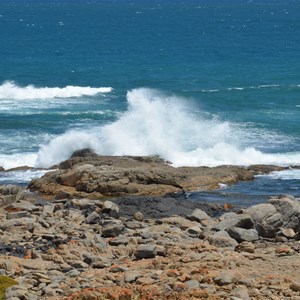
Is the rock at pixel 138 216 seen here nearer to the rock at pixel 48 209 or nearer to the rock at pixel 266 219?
the rock at pixel 48 209

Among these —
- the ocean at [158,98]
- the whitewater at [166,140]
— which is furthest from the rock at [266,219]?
the whitewater at [166,140]

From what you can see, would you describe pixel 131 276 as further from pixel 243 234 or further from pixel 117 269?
pixel 243 234

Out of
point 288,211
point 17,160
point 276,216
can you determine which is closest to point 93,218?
point 276,216

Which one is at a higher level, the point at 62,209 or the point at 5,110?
the point at 5,110

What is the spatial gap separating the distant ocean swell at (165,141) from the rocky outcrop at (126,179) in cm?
431

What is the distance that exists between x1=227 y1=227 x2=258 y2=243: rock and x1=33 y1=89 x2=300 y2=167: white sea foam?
55.0ft

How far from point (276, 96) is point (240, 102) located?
3944mm

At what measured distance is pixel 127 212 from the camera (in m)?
30.6

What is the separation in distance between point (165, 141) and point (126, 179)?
980cm

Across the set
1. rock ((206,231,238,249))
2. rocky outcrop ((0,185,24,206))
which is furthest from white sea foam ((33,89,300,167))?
rock ((206,231,238,249))

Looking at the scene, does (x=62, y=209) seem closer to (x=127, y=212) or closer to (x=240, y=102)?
(x=127, y=212)

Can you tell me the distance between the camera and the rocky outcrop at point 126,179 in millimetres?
35656

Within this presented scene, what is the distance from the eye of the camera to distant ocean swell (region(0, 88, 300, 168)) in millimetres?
43312

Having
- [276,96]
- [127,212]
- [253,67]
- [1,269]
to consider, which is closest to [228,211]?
[127,212]
